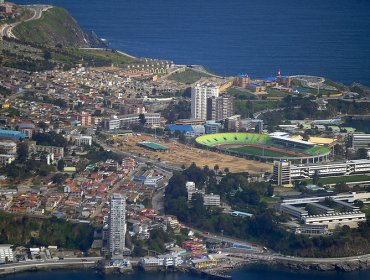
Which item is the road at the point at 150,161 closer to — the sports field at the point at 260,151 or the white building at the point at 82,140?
the white building at the point at 82,140

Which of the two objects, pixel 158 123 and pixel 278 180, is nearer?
pixel 278 180

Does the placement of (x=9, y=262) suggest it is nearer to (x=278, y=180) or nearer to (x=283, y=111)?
(x=278, y=180)

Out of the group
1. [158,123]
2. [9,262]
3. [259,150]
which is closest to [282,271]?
[9,262]

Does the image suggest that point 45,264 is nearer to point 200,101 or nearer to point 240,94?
point 200,101

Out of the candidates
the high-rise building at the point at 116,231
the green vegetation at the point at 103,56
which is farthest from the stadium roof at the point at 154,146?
the green vegetation at the point at 103,56

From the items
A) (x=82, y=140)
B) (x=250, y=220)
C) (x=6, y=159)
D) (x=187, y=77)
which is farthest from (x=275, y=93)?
→ (x=250, y=220)

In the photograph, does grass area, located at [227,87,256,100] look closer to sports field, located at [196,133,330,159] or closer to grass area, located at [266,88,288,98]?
grass area, located at [266,88,288,98]

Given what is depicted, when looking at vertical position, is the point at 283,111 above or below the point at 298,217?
above
